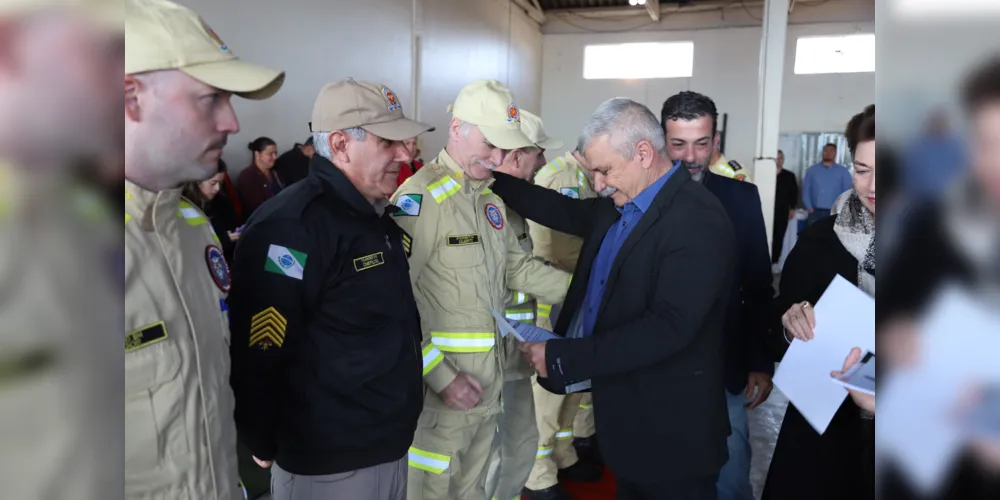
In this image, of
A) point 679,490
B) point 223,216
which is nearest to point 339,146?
point 679,490

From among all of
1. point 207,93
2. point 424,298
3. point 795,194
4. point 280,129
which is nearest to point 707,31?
point 795,194

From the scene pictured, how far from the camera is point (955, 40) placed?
27cm

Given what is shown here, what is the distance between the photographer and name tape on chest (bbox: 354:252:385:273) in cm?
158

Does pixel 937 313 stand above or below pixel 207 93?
below

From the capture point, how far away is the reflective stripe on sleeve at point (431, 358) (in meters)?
2.05

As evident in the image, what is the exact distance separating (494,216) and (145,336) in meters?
1.48

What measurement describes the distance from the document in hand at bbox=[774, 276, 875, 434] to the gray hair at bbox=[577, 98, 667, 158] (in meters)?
0.69

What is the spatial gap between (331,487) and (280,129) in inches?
191

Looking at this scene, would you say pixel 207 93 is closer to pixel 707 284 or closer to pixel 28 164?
pixel 28 164

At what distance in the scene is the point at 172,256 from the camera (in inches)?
40.8

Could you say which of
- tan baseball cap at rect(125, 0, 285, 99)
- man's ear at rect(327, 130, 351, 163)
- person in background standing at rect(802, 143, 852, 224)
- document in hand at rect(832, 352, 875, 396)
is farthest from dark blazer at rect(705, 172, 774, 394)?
person in background standing at rect(802, 143, 852, 224)

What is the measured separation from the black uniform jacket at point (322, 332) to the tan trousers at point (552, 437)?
162cm

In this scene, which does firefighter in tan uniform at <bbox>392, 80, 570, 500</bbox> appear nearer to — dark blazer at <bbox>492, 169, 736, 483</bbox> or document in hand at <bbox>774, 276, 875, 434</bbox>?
dark blazer at <bbox>492, 169, 736, 483</bbox>

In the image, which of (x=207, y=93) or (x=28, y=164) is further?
(x=207, y=93)
